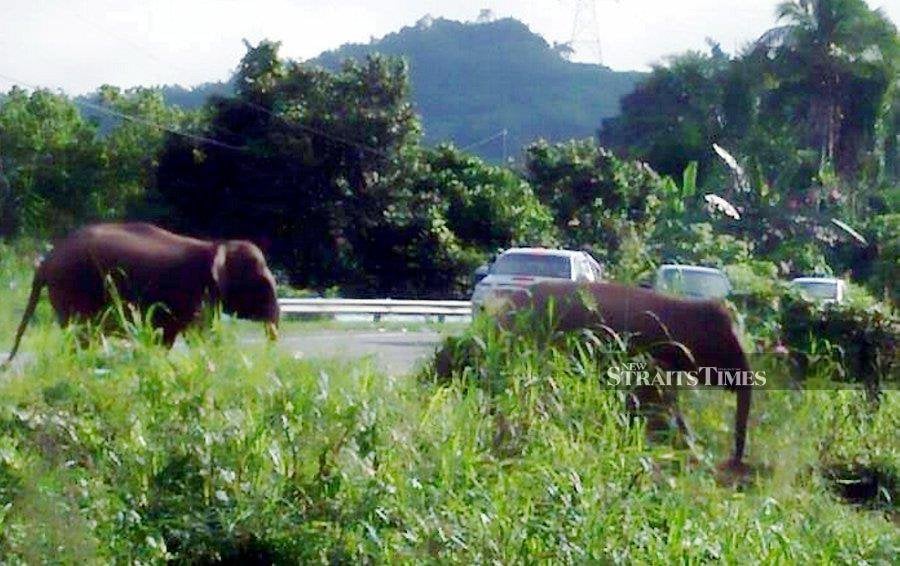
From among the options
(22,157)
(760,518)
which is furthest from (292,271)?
(760,518)

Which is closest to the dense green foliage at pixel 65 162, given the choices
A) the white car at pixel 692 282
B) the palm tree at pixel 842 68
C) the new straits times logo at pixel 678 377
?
the new straits times logo at pixel 678 377

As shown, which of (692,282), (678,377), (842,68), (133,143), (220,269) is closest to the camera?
(220,269)

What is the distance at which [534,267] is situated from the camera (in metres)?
14.2

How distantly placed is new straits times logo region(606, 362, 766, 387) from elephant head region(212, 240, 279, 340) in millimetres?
1798

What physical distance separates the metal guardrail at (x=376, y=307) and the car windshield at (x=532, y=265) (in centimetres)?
65

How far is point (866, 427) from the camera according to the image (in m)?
10.3

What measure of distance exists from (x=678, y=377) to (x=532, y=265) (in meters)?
5.50

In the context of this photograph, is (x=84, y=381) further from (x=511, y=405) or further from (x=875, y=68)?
(x=875, y=68)

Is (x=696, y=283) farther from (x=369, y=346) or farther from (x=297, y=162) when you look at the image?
(x=297, y=162)

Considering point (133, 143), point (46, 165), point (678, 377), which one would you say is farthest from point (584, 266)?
point (46, 165)

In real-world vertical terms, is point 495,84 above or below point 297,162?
above

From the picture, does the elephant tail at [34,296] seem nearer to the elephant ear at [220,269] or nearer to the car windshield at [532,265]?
the elephant ear at [220,269]

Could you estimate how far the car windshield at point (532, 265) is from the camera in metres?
13.5

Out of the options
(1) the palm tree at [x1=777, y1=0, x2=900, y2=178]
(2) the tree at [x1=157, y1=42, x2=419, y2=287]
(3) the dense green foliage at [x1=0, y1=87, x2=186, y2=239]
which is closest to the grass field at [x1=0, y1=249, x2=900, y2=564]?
(3) the dense green foliage at [x1=0, y1=87, x2=186, y2=239]
